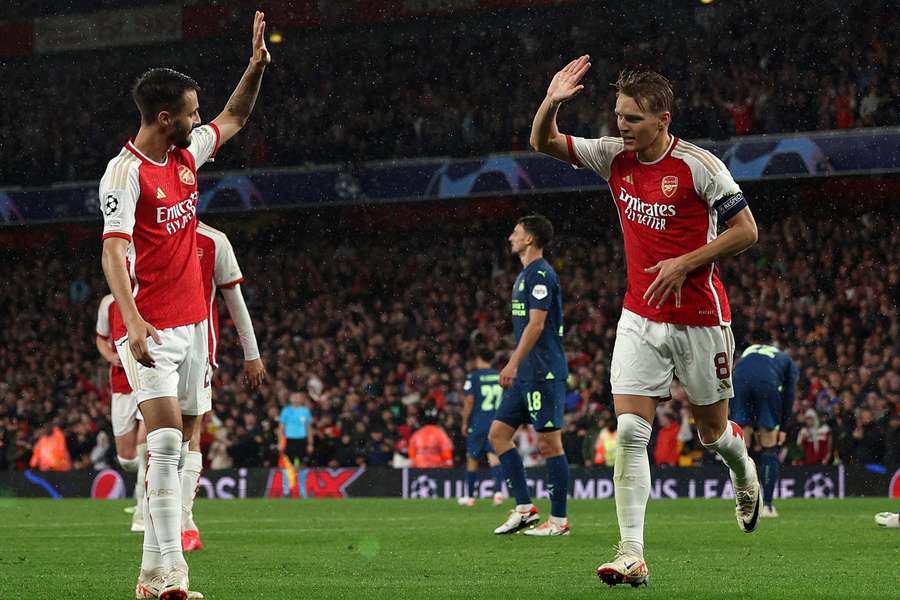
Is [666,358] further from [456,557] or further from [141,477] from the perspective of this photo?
[141,477]

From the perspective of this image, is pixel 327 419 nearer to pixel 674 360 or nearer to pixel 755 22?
pixel 755 22

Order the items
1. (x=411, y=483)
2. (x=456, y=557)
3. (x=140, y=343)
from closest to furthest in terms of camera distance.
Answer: (x=140, y=343) → (x=456, y=557) → (x=411, y=483)

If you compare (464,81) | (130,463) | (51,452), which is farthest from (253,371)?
(464,81)

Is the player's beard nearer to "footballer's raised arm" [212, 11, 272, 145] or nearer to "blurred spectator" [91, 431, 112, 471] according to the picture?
"footballer's raised arm" [212, 11, 272, 145]

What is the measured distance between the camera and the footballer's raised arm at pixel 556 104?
620 cm

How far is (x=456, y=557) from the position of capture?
7996 millimetres

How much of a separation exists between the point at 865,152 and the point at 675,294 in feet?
61.1

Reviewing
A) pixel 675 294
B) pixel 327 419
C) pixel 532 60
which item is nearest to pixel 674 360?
pixel 675 294

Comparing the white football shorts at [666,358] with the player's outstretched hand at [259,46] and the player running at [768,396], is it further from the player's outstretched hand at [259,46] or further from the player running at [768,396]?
the player running at [768,396]

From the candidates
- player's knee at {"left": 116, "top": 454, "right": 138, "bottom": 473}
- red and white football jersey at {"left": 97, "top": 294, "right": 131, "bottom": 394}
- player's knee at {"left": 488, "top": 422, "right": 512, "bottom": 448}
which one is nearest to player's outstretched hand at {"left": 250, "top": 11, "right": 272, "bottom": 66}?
player's knee at {"left": 488, "top": 422, "right": 512, "bottom": 448}

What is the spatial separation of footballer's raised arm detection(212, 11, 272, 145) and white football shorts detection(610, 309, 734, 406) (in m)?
2.08

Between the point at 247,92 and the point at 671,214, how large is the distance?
211cm

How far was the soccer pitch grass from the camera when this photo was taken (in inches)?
236

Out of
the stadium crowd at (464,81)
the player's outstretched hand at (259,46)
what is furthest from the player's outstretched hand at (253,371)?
the stadium crowd at (464,81)
